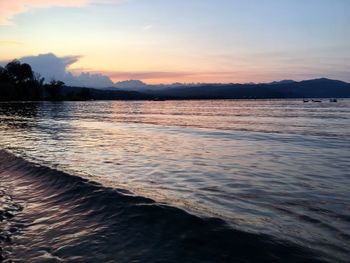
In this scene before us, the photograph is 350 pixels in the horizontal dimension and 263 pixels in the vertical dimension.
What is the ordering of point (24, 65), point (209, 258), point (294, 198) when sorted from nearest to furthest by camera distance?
point (209, 258), point (294, 198), point (24, 65)

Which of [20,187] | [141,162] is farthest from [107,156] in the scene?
[20,187]

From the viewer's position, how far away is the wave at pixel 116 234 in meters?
6.78

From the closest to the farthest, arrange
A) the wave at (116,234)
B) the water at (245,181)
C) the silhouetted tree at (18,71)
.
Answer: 1. the wave at (116,234)
2. the water at (245,181)
3. the silhouetted tree at (18,71)

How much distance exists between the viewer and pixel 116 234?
7.88 metres

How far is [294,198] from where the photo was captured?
10.8m

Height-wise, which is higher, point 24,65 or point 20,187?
point 24,65

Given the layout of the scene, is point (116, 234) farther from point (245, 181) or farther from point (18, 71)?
point (18, 71)

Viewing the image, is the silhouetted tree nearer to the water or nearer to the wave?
the water

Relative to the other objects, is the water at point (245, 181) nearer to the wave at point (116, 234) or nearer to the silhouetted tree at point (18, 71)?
the wave at point (116, 234)

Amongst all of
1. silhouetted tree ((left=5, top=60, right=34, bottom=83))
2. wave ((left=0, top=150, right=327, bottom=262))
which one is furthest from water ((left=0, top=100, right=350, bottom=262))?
silhouetted tree ((left=5, top=60, right=34, bottom=83))

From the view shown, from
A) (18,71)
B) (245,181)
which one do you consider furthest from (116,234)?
(18,71)

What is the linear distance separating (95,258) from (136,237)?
47.2 inches

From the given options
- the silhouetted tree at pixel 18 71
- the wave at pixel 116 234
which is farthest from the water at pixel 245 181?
the silhouetted tree at pixel 18 71

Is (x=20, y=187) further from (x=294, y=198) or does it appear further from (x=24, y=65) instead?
(x=24, y=65)
